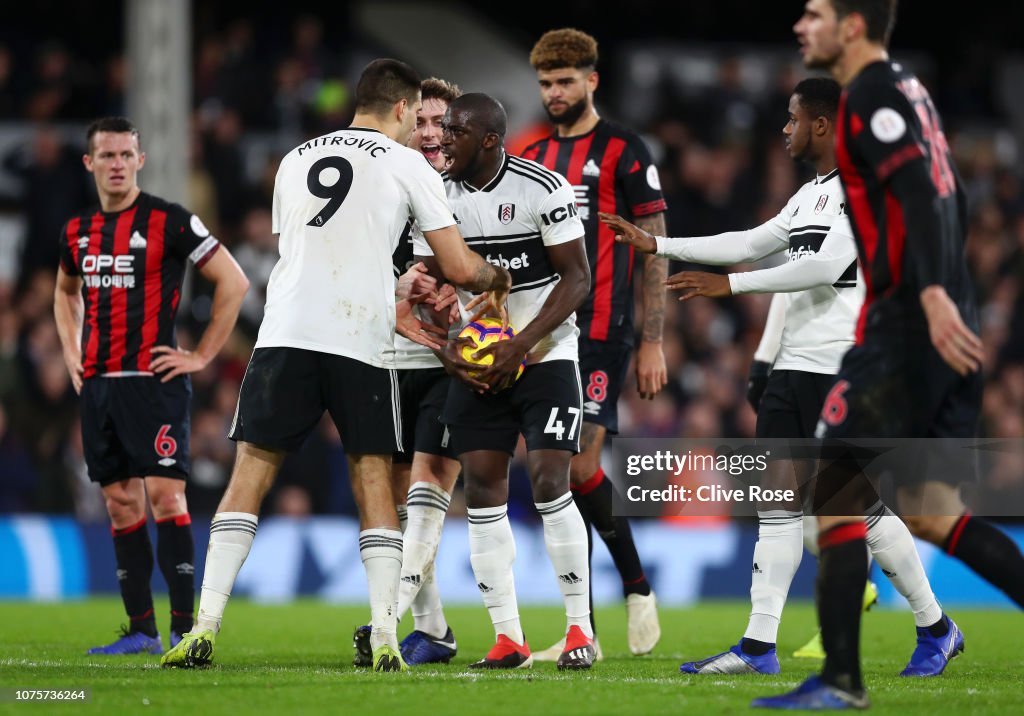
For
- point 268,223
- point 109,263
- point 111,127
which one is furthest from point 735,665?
point 268,223

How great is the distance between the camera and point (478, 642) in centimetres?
835

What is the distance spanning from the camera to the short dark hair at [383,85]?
6.22 metres

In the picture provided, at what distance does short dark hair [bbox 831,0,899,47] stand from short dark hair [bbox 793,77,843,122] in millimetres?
1634

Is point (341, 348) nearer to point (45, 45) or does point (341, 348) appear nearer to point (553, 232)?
point (553, 232)

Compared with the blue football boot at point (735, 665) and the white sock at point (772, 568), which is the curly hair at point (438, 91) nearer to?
the white sock at point (772, 568)

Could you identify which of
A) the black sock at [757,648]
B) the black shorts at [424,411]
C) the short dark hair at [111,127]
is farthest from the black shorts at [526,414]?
the short dark hair at [111,127]

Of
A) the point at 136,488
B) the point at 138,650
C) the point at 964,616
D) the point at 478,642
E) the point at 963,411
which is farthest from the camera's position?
the point at 964,616

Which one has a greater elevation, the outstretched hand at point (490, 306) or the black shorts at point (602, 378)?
the outstretched hand at point (490, 306)

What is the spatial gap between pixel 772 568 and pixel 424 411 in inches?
72.8

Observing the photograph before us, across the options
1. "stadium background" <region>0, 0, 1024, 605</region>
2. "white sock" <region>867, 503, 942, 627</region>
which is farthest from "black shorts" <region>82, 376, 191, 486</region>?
"stadium background" <region>0, 0, 1024, 605</region>

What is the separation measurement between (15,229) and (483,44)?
8.09 meters

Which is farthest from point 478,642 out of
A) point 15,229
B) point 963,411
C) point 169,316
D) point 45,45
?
point 45,45

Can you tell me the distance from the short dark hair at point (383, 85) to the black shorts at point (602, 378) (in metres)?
1.99

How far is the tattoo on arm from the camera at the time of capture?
7.71m
